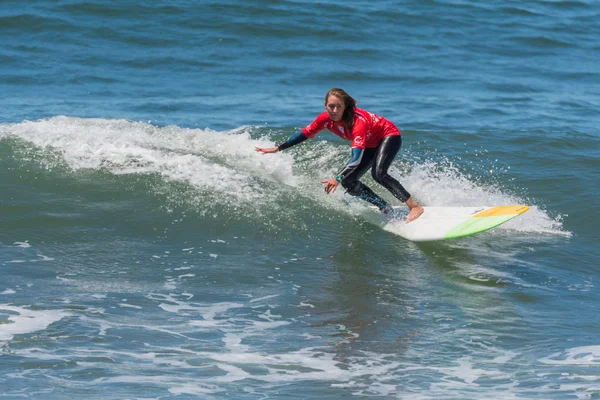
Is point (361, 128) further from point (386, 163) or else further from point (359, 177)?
point (359, 177)

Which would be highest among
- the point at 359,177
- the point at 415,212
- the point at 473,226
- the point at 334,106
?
the point at 334,106

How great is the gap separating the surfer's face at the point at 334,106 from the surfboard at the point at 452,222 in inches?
66.8

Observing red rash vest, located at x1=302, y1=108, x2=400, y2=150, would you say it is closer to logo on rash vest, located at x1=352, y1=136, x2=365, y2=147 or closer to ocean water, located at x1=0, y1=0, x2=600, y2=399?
logo on rash vest, located at x1=352, y1=136, x2=365, y2=147

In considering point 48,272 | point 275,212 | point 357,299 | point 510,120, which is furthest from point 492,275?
point 510,120

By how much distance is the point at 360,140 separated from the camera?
8.25 metres

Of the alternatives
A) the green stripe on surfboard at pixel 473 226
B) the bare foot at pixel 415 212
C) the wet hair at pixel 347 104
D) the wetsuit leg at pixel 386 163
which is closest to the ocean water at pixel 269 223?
the green stripe on surfboard at pixel 473 226

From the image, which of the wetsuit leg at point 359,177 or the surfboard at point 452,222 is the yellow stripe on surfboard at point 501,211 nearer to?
the surfboard at point 452,222

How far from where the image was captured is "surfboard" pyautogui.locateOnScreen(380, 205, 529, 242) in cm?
847

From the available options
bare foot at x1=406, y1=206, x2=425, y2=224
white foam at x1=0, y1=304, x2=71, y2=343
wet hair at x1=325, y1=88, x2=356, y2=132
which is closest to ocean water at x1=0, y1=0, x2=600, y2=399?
white foam at x1=0, y1=304, x2=71, y2=343

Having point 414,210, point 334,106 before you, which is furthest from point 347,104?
point 414,210

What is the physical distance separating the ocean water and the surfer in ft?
2.23

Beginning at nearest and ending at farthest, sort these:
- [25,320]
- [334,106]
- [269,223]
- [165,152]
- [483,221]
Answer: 1. [25,320]
2. [334,106]
3. [483,221]
4. [269,223]
5. [165,152]

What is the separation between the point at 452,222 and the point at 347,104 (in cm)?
179

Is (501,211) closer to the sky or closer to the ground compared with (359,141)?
closer to the ground
